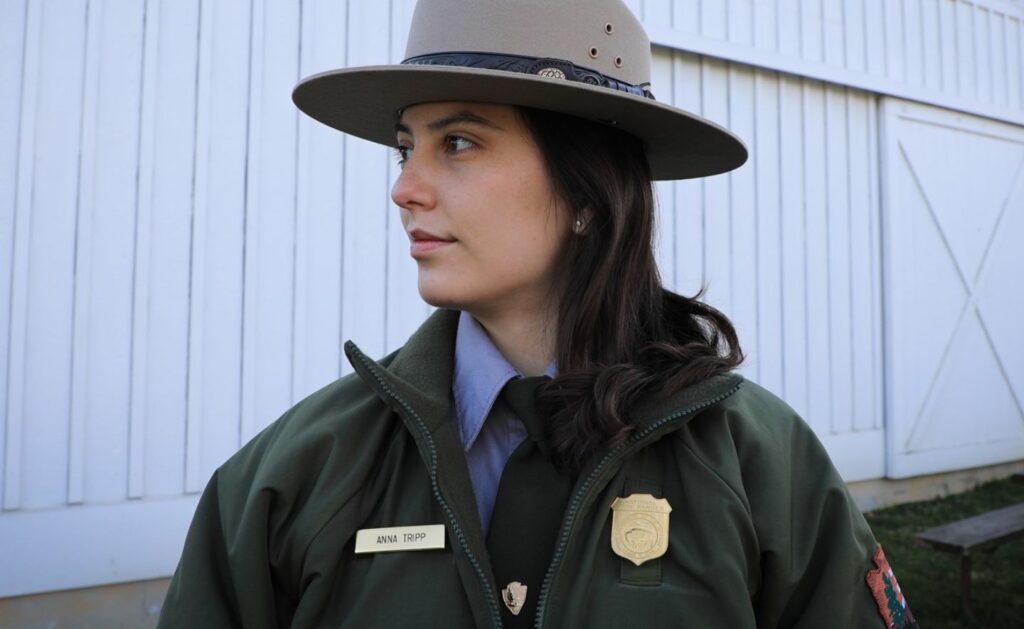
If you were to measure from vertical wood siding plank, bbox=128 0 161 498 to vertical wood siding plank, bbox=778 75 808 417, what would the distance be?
4029 millimetres

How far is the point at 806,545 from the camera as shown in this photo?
1.46 m

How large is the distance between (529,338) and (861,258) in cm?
512

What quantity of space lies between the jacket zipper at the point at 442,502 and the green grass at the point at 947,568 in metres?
3.49

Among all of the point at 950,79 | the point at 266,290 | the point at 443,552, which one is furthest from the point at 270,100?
the point at 950,79

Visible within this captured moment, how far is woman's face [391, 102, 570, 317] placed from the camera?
5.17 feet

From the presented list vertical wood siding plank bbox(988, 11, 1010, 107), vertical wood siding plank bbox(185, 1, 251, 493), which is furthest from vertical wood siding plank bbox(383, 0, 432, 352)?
vertical wood siding plank bbox(988, 11, 1010, 107)

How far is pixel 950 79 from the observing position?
6648mm

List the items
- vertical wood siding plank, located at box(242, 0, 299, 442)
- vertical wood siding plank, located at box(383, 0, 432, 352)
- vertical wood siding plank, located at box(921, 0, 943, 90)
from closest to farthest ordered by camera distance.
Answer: vertical wood siding plank, located at box(242, 0, 299, 442) → vertical wood siding plank, located at box(383, 0, 432, 352) → vertical wood siding plank, located at box(921, 0, 943, 90)

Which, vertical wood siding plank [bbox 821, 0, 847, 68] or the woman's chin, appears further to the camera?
vertical wood siding plank [bbox 821, 0, 847, 68]

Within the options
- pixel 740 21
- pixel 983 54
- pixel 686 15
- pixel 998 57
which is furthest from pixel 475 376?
pixel 998 57

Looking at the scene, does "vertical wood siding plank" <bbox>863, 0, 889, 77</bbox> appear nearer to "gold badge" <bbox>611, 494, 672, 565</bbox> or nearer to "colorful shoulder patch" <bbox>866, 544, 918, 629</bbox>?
"colorful shoulder patch" <bbox>866, 544, 918, 629</bbox>

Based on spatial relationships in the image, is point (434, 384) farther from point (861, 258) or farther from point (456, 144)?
point (861, 258)

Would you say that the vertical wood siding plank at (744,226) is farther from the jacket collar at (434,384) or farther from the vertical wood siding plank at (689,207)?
the jacket collar at (434,384)

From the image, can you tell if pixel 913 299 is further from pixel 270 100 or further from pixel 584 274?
pixel 584 274
